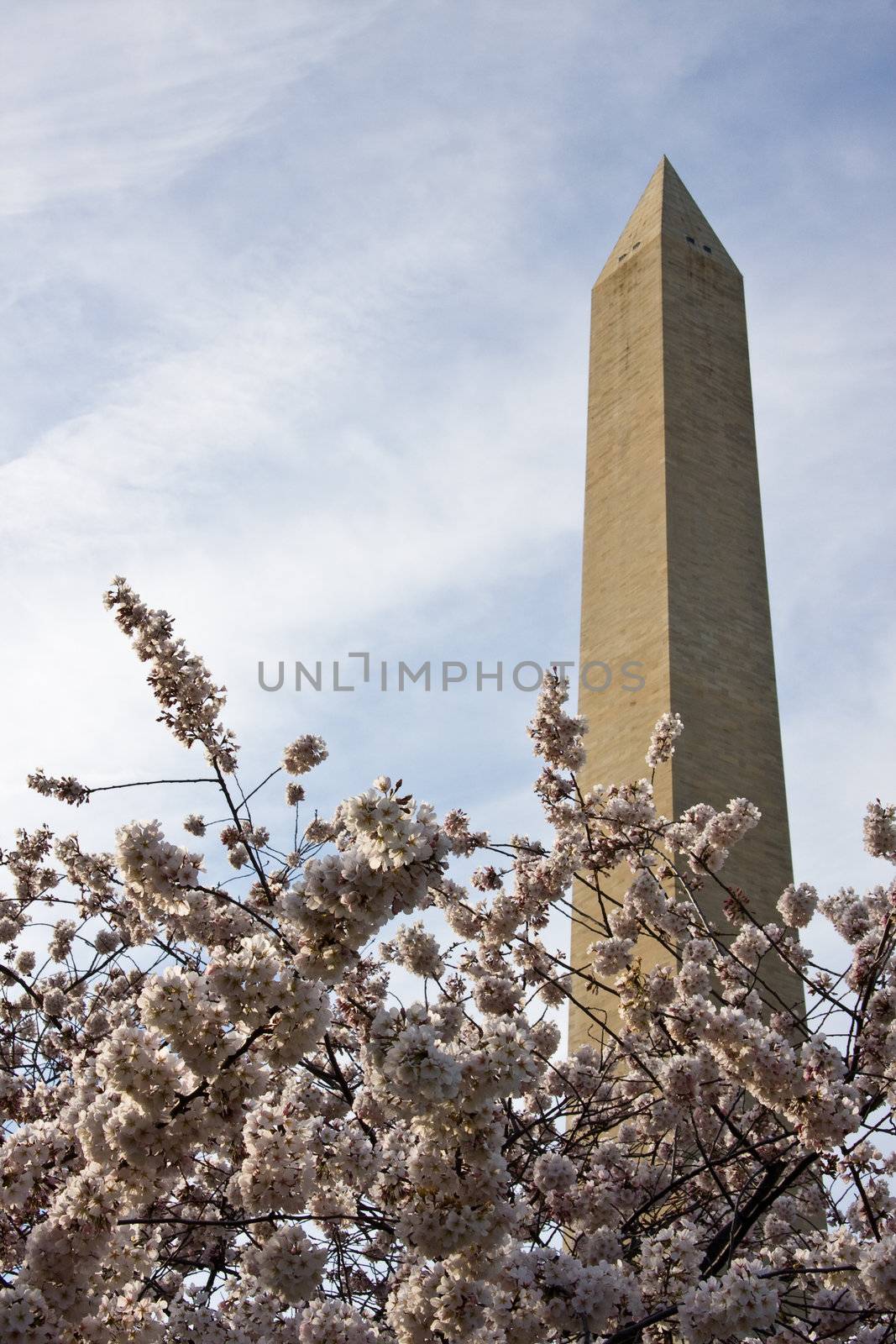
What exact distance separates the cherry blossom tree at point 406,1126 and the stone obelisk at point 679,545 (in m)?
6.58

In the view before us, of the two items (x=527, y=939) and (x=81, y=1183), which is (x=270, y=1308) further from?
(x=527, y=939)

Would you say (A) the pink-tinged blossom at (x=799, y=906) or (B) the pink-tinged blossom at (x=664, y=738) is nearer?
(A) the pink-tinged blossom at (x=799, y=906)

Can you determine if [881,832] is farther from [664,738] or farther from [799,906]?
[664,738]

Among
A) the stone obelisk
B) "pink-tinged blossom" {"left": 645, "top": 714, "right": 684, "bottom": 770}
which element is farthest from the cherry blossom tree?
the stone obelisk

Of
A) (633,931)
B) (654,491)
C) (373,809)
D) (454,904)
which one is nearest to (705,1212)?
(633,931)

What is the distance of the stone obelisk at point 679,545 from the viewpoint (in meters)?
14.7

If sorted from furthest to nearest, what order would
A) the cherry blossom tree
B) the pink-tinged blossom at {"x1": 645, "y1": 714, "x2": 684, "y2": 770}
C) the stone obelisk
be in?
the stone obelisk
the pink-tinged blossom at {"x1": 645, "y1": 714, "x2": 684, "y2": 770}
the cherry blossom tree

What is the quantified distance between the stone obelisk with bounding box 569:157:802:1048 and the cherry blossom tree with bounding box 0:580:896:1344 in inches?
259

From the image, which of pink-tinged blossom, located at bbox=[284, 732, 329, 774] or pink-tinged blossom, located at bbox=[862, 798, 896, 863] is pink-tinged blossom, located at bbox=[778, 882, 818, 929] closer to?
pink-tinged blossom, located at bbox=[862, 798, 896, 863]

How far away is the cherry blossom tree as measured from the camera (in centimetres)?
334

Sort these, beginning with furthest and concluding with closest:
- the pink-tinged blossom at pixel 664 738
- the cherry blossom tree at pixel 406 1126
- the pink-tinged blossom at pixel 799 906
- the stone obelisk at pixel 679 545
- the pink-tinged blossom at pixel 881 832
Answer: the stone obelisk at pixel 679 545 → the pink-tinged blossom at pixel 664 738 → the pink-tinged blossom at pixel 799 906 → the pink-tinged blossom at pixel 881 832 → the cherry blossom tree at pixel 406 1126

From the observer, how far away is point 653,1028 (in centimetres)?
748

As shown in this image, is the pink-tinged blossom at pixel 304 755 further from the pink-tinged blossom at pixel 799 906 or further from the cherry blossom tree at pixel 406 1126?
the pink-tinged blossom at pixel 799 906

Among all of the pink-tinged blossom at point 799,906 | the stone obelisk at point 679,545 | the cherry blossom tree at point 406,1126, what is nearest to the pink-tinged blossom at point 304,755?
the cherry blossom tree at point 406,1126
